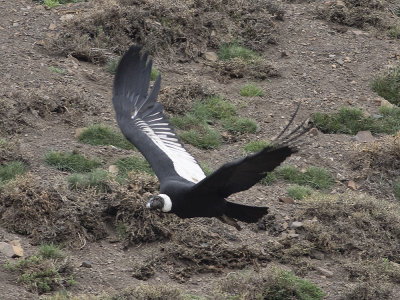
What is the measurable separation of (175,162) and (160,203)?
0.95 metres

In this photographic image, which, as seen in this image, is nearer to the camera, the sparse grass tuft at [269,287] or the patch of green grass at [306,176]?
the sparse grass tuft at [269,287]

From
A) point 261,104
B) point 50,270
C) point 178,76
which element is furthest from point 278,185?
point 50,270

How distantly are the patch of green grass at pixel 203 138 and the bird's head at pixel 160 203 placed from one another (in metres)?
2.61

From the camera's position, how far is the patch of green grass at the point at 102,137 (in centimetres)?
1002

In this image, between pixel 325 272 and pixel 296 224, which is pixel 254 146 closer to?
pixel 296 224

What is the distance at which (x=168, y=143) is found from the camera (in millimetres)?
8992

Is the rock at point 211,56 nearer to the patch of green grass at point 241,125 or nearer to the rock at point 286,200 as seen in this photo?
the patch of green grass at point 241,125

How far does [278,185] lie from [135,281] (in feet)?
8.30

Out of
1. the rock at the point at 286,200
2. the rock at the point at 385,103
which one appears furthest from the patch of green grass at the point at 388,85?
the rock at the point at 286,200

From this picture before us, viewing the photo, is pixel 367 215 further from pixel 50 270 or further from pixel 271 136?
pixel 50 270

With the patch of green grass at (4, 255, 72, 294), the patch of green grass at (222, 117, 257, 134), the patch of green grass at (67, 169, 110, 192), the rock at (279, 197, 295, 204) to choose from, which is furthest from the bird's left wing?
the patch of green grass at (222, 117, 257, 134)

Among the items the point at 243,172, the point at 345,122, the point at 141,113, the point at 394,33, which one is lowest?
the point at 345,122

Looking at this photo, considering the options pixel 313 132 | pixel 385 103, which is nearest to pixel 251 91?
pixel 313 132

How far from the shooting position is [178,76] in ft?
38.1
